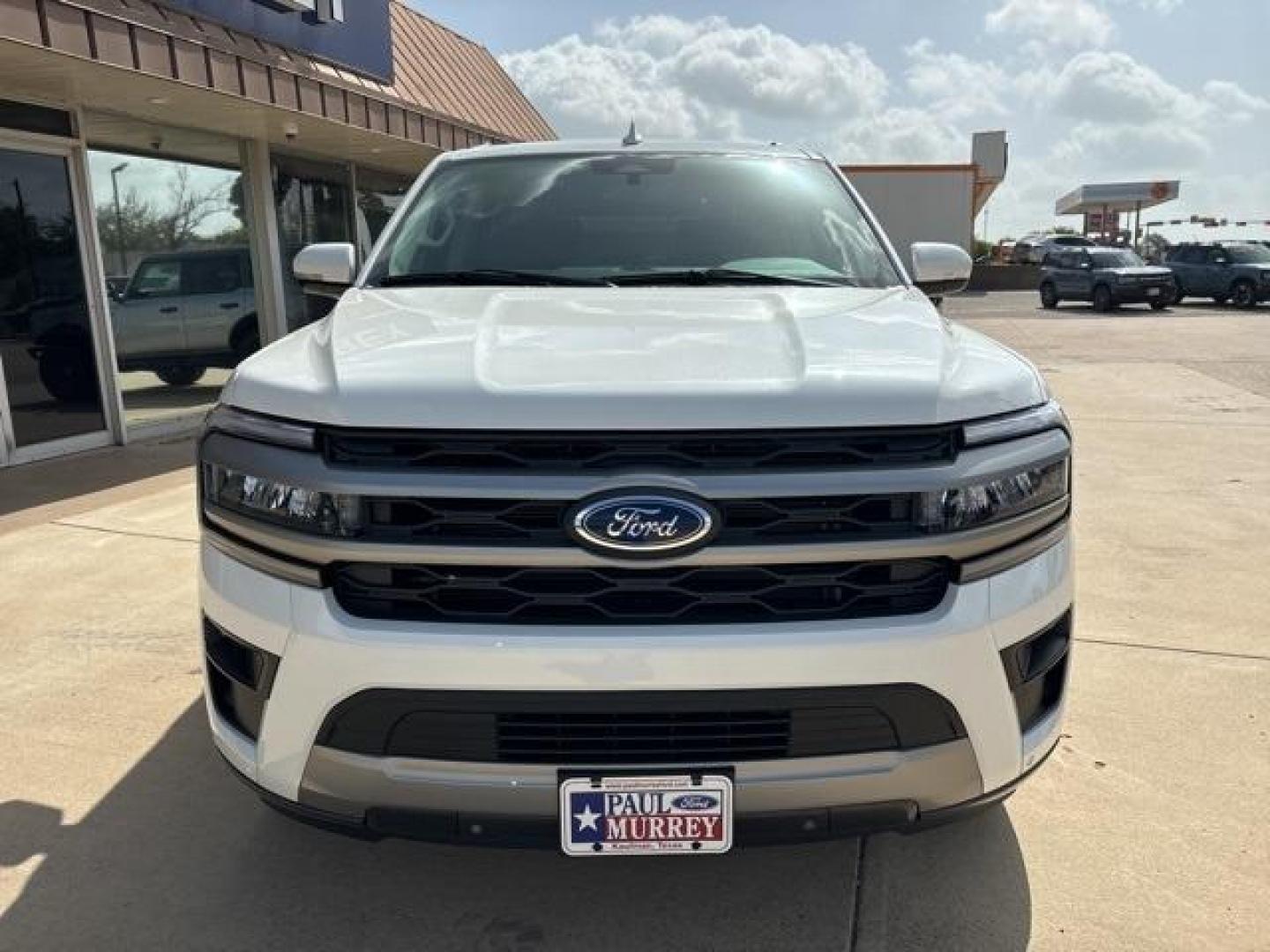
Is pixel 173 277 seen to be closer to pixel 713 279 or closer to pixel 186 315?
pixel 186 315

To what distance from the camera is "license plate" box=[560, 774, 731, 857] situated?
1914 millimetres

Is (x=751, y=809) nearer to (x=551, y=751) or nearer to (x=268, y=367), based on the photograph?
(x=551, y=751)

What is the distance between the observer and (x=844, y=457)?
194 cm

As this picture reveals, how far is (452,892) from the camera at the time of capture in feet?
8.07

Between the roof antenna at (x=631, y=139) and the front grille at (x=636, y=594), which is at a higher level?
the roof antenna at (x=631, y=139)

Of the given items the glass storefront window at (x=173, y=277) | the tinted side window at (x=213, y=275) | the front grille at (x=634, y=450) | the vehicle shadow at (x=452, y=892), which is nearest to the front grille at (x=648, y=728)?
the front grille at (x=634, y=450)

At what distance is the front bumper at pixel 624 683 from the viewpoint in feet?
6.14

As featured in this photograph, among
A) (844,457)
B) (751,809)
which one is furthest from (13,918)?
(844,457)

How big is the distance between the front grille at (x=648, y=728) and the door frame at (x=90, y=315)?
6750mm

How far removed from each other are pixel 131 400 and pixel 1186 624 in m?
8.02

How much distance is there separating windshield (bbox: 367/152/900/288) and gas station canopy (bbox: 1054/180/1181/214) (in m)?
62.8

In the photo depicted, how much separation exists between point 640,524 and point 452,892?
1173 mm

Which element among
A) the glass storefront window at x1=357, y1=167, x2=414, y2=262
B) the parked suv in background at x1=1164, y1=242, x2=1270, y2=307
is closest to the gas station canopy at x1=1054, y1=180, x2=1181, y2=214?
the parked suv in background at x1=1164, y1=242, x2=1270, y2=307

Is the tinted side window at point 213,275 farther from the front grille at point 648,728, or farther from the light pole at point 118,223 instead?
the front grille at point 648,728
